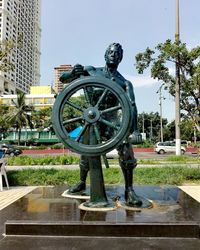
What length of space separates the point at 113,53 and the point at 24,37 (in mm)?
110712

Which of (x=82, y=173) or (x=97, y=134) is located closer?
(x=97, y=134)

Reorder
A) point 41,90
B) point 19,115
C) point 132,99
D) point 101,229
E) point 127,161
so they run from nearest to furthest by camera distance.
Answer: point 101,229
point 132,99
point 127,161
point 19,115
point 41,90

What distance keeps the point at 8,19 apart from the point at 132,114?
123m

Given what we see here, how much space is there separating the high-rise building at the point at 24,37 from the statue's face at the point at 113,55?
99300 mm

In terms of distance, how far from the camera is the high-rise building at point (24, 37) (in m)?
113

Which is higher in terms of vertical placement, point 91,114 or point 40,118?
point 40,118

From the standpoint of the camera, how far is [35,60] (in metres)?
148

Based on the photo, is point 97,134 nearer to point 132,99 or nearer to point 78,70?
point 132,99

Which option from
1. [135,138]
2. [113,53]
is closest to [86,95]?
[113,53]

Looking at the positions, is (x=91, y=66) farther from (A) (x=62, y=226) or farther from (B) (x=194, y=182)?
(B) (x=194, y=182)

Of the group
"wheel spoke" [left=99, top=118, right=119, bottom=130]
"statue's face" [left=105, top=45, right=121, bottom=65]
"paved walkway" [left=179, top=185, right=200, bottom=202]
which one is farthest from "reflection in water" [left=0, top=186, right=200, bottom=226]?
"statue's face" [left=105, top=45, right=121, bottom=65]

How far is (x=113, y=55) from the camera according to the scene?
514 cm

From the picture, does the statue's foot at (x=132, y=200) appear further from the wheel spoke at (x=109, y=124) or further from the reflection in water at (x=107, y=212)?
the wheel spoke at (x=109, y=124)

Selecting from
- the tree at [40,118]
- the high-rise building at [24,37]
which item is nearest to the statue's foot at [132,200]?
the tree at [40,118]
